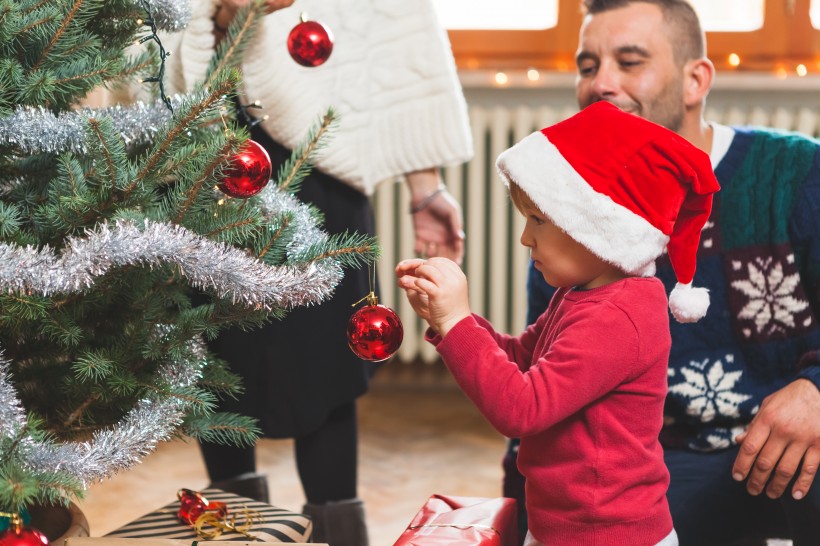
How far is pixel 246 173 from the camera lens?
0.95m

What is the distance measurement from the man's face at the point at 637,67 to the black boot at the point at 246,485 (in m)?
0.83

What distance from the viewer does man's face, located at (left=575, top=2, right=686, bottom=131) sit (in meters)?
1.43

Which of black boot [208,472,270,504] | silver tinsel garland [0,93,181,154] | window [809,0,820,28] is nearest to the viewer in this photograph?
silver tinsel garland [0,93,181,154]

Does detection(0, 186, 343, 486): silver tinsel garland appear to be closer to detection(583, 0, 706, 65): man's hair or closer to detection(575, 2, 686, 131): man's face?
detection(575, 2, 686, 131): man's face

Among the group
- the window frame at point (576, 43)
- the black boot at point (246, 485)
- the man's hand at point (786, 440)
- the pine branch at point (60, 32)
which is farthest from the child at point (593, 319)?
the window frame at point (576, 43)

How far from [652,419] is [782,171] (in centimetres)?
53

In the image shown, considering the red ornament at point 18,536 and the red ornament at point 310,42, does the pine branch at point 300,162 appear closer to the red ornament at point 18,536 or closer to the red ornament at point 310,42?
the red ornament at point 310,42

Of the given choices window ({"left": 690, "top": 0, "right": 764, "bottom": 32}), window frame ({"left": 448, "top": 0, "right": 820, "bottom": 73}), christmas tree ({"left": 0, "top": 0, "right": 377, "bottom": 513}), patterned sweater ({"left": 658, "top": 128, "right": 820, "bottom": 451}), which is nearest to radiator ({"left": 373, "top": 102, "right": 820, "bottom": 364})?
window frame ({"left": 448, "top": 0, "right": 820, "bottom": 73})

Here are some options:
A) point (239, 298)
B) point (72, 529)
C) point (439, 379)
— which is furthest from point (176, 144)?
point (439, 379)

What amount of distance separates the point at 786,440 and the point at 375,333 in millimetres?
602

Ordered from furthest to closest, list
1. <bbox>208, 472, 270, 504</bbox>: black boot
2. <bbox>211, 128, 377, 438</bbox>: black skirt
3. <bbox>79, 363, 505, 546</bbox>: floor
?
1. <bbox>79, 363, 505, 546</bbox>: floor
2. <bbox>208, 472, 270, 504</bbox>: black boot
3. <bbox>211, 128, 377, 438</bbox>: black skirt

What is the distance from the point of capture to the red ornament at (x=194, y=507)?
44.9 inches

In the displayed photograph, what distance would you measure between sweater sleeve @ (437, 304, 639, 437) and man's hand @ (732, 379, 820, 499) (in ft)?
1.10

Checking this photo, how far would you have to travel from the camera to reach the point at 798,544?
1244mm
